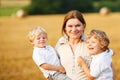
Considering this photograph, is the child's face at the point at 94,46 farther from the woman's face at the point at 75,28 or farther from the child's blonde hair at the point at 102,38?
the woman's face at the point at 75,28

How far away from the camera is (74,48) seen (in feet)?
16.4

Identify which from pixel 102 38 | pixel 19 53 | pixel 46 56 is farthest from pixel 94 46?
pixel 19 53

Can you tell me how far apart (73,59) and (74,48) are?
120 millimetres

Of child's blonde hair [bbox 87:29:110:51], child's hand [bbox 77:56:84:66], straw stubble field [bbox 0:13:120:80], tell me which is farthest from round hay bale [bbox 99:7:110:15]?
child's blonde hair [bbox 87:29:110:51]

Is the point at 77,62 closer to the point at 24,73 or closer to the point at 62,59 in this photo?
the point at 62,59

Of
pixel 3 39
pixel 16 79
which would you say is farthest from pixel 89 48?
pixel 3 39

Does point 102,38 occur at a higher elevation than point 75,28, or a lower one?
lower

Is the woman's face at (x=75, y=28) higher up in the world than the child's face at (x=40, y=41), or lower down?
higher up

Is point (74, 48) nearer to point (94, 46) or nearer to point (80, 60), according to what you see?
point (80, 60)

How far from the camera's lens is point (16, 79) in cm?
1054

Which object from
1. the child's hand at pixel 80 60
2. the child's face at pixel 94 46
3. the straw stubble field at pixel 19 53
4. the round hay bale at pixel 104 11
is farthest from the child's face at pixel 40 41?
the round hay bale at pixel 104 11

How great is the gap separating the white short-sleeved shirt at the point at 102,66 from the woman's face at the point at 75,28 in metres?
0.32

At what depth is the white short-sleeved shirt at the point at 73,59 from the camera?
16.2 feet

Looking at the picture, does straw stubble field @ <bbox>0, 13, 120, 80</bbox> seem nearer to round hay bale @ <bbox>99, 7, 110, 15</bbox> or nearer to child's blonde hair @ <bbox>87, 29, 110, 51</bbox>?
child's blonde hair @ <bbox>87, 29, 110, 51</bbox>
